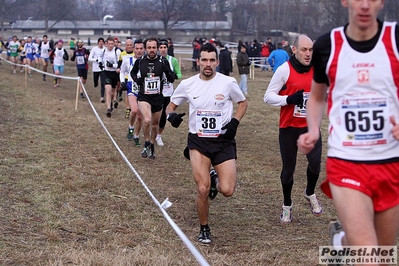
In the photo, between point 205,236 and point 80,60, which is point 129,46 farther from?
point 205,236

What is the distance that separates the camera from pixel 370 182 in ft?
13.1

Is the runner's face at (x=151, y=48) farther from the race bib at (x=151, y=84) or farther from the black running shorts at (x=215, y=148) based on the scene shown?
the black running shorts at (x=215, y=148)

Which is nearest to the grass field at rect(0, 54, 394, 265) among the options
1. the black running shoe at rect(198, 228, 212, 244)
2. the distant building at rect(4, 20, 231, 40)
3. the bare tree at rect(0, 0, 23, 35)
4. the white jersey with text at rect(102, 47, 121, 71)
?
the black running shoe at rect(198, 228, 212, 244)

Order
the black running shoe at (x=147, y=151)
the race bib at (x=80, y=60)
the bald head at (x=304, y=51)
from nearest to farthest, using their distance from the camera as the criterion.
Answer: the bald head at (x=304, y=51), the black running shoe at (x=147, y=151), the race bib at (x=80, y=60)

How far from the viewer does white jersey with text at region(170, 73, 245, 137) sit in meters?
7.09

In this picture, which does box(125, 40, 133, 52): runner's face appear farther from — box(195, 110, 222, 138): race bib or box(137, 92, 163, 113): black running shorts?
box(195, 110, 222, 138): race bib

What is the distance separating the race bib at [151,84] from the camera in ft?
38.7

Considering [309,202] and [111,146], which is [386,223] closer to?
[309,202]

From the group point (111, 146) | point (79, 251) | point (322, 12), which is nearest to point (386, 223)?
point (79, 251)

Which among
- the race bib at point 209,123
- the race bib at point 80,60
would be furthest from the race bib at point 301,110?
the race bib at point 80,60

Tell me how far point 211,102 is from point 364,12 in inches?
128

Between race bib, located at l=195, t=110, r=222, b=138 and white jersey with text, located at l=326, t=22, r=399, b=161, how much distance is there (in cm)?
305

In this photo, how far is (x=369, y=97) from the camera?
4043mm

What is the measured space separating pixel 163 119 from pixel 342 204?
9727 mm
